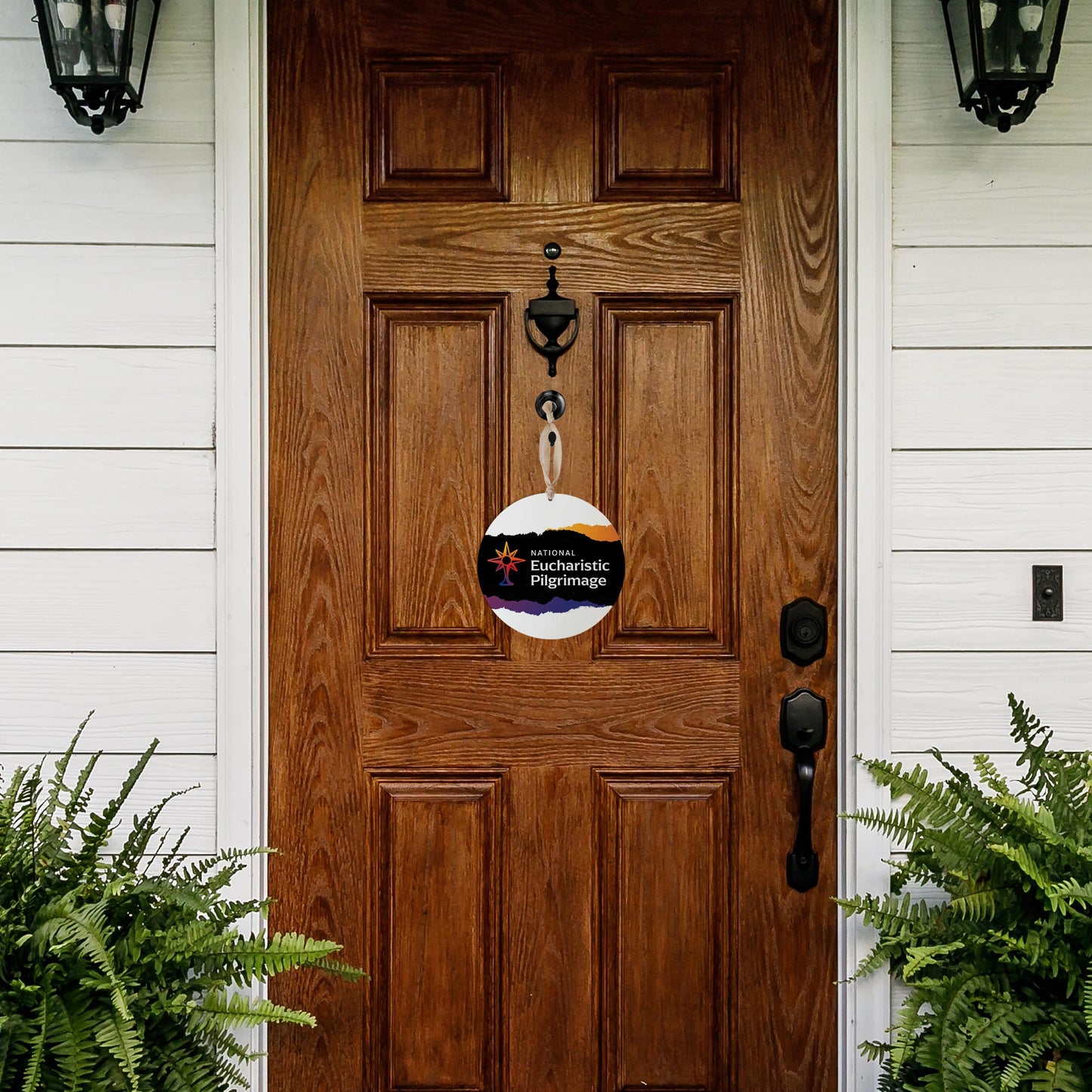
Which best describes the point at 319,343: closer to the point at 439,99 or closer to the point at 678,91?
the point at 439,99

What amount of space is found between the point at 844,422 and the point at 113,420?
116 cm

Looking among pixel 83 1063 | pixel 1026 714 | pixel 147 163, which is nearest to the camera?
pixel 83 1063

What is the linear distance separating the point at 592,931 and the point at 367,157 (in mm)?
1325

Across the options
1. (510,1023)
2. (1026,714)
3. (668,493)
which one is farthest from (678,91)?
(510,1023)

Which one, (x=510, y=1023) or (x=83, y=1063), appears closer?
(x=83, y=1063)

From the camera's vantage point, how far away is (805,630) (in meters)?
1.57

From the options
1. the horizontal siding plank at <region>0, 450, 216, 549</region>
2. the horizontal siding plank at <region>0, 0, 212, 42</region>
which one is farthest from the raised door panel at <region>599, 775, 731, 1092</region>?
the horizontal siding plank at <region>0, 0, 212, 42</region>

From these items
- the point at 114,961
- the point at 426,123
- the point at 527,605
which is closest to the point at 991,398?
the point at 527,605

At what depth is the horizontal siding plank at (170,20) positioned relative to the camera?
4.89 feet

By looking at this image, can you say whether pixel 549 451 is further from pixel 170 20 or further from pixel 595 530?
pixel 170 20

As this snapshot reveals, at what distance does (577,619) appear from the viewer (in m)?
1.59

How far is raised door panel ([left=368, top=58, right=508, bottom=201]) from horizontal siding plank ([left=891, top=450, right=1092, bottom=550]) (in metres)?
0.86

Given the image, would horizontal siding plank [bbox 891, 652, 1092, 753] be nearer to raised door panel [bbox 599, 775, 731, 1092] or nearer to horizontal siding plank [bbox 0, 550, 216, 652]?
raised door panel [bbox 599, 775, 731, 1092]

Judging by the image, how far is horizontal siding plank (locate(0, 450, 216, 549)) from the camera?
59.2 inches
